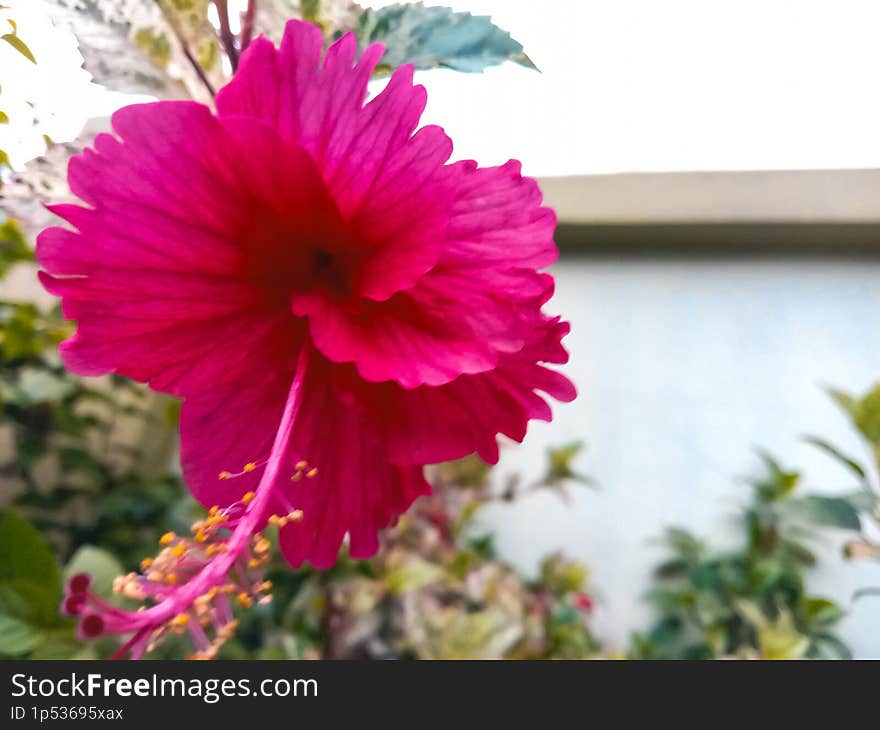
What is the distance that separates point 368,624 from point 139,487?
48cm

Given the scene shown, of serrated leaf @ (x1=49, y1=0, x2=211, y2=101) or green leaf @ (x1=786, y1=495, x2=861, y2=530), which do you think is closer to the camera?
serrated leaf @ (x1=49, y1=0, x2=211, y2=101)

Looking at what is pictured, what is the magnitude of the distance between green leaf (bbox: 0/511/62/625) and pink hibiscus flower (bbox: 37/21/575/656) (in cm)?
27

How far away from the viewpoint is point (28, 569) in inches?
16.7

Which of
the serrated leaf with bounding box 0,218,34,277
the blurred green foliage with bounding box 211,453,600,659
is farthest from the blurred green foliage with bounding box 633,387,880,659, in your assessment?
the serrated leaf with bounding box 0,218,34,277

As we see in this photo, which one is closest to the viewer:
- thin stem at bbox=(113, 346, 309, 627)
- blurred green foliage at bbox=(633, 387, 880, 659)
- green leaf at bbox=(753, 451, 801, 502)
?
thin stem at bbox=(113, 346, 309, 627)

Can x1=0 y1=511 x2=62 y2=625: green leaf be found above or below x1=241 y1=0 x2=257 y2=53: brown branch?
below

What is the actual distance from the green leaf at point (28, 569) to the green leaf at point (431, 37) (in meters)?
0.41

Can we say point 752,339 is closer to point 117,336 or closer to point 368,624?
point 368,624

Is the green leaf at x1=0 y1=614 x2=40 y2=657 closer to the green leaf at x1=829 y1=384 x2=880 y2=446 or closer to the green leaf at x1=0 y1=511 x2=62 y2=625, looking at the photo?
the green leaf at x1=0 y1=511 x2=62 y2=625

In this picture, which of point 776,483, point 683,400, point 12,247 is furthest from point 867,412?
point 12,247

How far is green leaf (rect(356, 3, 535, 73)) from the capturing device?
0.26 meters

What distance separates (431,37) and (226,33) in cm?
9

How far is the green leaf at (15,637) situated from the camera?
1.33 ft

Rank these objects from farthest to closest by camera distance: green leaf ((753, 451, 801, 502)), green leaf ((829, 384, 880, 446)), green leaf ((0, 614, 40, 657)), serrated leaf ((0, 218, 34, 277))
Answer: green leaf ((753, 451, 801, 502)) → serrated leaf ((0, 218, 34, 277)) → green leaf ((829, 384, 880, 446)) → green leaf ((0, 614, 40, 657))
